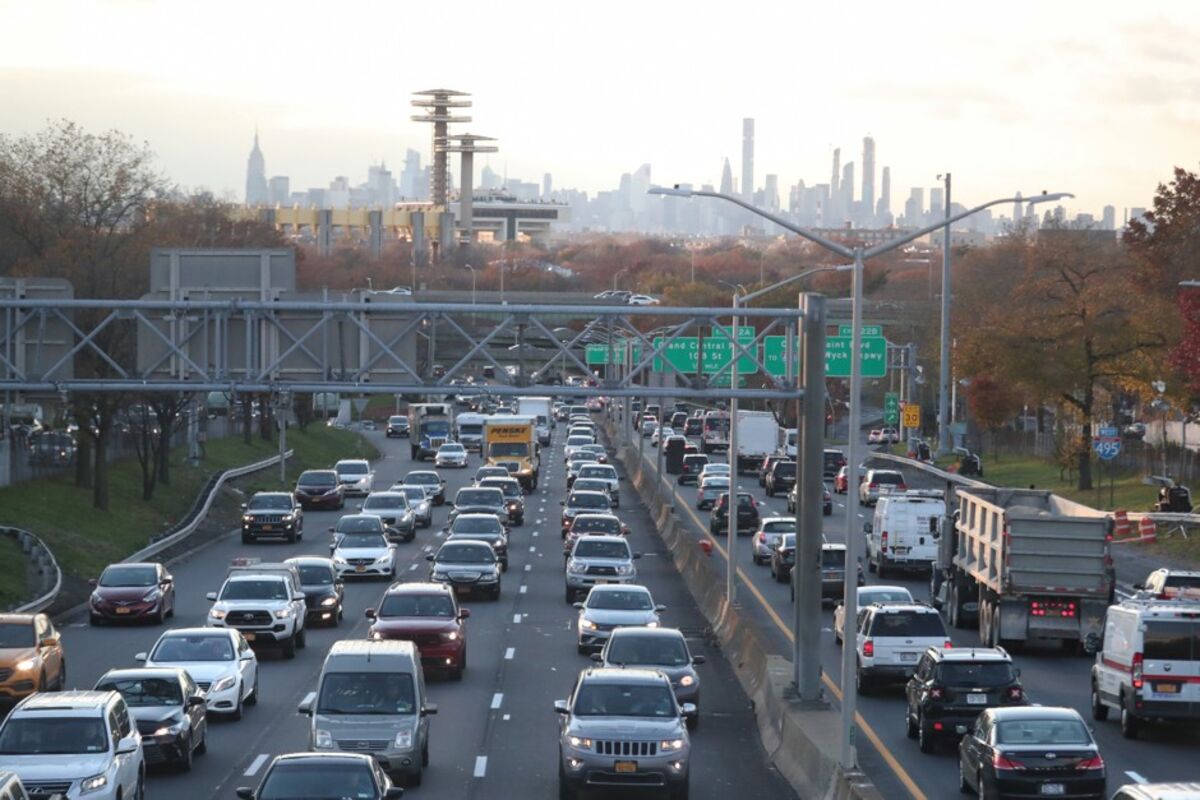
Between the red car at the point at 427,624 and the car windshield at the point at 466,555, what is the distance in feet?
36.5

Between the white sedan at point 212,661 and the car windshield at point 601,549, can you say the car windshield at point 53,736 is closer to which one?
the white sedan at point 212,661

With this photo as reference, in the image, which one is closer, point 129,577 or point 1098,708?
point 1098,708

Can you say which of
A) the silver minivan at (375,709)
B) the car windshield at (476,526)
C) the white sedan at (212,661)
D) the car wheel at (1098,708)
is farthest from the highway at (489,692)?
the car wheel at (1098,708)

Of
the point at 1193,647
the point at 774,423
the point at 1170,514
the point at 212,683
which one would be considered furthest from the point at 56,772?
the point at 774,423

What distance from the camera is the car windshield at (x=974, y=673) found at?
25734mm

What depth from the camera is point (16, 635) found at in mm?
28078

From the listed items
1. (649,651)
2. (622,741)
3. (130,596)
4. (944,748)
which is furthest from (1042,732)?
(130,596)

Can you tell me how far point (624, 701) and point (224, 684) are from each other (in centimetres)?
759

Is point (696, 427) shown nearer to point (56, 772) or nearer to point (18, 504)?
point (18, 504)

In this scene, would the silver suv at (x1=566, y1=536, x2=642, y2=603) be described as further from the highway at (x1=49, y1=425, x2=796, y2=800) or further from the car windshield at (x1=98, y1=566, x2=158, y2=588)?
the car windshield at (x1=98, y1=566, x2=158, y2=588)

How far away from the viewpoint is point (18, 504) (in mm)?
55562

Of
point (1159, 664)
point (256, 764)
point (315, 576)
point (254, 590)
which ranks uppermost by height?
point (1159, 664)

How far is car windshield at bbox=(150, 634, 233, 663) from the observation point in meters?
27.6

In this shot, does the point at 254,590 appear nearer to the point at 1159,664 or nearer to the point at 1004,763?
the point at 1159,664
